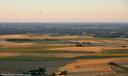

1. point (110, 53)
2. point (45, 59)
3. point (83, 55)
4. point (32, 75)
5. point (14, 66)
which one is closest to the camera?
point (32, 75)

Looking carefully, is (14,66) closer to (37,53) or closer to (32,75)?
(32,75)

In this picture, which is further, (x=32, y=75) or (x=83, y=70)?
(x=83, y=70)

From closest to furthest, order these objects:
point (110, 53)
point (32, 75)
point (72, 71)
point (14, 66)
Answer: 1. point (32, 75)
2. point (72, 71)
3. point (14, 66)
4. point (110, 53)

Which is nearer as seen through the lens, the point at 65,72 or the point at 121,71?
the point at 65,72

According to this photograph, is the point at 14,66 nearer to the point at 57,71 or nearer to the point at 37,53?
the point at 57,71

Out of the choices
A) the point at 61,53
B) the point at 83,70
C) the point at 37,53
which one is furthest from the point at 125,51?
the point at 83,70

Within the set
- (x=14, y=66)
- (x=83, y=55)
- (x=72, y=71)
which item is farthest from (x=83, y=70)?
(x=83, y=55)

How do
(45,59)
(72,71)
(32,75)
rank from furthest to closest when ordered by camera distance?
(45,59) → (72,71) → (32,75)

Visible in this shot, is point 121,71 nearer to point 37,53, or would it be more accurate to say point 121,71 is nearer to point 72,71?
point 72,71
